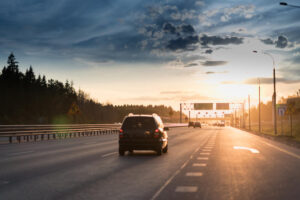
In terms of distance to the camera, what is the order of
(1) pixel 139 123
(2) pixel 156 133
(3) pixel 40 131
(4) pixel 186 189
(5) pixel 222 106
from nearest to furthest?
1. (4) pixel 186 189
2. (2) pixel 156 133
3. (1) pixel 139 123
4. (3) pixel 40 131
5. (5) pixel 222 106

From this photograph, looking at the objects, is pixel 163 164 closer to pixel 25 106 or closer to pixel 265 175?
pixel 265 175

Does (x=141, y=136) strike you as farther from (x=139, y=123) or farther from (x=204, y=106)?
(x=204, y=106)

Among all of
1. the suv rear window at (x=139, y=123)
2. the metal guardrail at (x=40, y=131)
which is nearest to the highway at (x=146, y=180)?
the suv rear window at (x=139, y=123)

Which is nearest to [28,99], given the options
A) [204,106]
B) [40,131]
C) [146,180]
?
[204,106]

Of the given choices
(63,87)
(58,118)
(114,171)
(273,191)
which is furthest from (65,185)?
(63,87)

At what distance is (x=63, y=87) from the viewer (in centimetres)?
15912

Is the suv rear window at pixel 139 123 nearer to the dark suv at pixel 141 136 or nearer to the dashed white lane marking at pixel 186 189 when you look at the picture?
the dark suv at pixel 141 136

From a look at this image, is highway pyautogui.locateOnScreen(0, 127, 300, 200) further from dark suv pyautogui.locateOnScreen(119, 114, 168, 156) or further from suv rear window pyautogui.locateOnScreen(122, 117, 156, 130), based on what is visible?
suv rear window pyautogui.locateOnScreen(122, 117, 156, 130)

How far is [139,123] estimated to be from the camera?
18.7 m

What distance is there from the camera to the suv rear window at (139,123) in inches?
727

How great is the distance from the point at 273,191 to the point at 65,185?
4.55 m


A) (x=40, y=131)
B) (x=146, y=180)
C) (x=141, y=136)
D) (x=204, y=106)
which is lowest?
(x=146, y=180)

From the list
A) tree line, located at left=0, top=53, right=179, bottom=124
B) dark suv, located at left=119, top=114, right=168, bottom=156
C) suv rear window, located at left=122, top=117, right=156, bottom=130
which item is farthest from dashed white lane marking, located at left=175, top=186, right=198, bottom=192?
tree line, located at left=0, top=53, right=179, bottom=124

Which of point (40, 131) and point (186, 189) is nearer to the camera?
point (186, 189)
